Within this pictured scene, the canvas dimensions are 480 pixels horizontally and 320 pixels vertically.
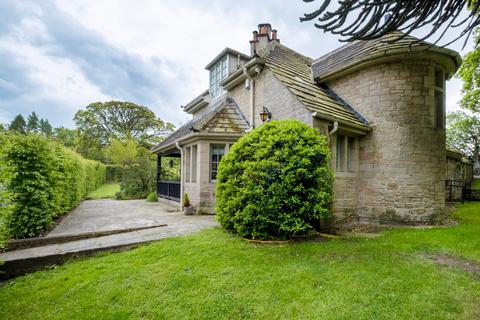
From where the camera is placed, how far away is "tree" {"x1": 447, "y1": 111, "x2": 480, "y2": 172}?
23.8 metres

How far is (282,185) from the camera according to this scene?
5.29 meters

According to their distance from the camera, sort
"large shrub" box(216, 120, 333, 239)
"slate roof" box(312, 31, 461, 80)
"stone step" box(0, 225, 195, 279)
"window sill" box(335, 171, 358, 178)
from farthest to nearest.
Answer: "window sill" box(335, 171, 358, 178)
"slate roof" box(312, 31, 461, 80)
"large shrub" box(216, 120, 333, 239)
"stone step" box(0, 225, 195, 279)

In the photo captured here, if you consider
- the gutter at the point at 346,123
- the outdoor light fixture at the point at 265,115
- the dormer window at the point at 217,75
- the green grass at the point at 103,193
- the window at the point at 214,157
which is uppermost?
the dormer window at the point at 217,75

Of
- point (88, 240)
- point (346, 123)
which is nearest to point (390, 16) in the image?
point (346, 123)

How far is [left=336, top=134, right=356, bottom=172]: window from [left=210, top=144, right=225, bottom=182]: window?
4.29 metres

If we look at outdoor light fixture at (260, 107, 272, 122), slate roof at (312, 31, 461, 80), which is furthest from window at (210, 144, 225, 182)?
slate roof at (312, 31, 461, 80)

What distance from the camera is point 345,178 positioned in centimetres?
739

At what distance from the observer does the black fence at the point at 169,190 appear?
11373mm

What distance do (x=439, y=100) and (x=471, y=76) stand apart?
8693 millimetres

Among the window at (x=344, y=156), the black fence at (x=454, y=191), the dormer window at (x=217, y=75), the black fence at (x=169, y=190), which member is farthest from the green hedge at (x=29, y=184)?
the black fence at (x=454, y=191)

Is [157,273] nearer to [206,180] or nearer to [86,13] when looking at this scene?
[206,180]

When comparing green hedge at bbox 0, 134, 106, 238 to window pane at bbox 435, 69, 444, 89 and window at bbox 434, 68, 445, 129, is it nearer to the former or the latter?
window at bbox 434, 68, 445, 129

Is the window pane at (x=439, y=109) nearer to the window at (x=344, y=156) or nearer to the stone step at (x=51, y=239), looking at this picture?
the window at (x=344, y=156)

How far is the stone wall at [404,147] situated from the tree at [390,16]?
181 inches
